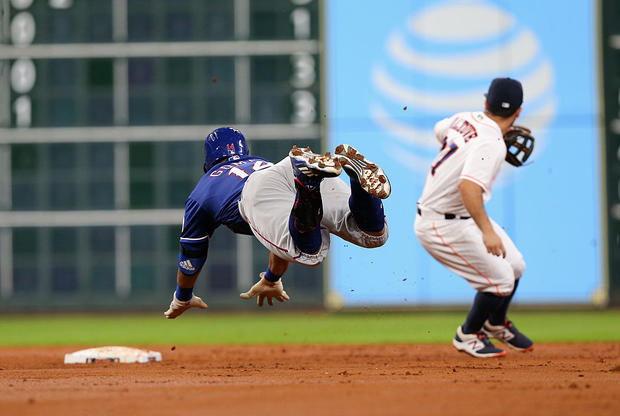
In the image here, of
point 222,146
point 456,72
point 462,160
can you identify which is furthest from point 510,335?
point 456,72

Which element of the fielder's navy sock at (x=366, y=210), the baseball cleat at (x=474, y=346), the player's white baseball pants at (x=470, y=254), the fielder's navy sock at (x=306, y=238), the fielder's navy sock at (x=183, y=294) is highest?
the fielder's navy sock at (x=366, y=210)

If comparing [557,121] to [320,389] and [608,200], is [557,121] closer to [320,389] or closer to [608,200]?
[608,200]

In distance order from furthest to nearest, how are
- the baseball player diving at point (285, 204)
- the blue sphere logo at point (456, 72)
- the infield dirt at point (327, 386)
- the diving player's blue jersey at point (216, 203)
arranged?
the blue sphere logo at point (456, 72), the diving player's blue jersey at point (216, 203), the baseball player diving at point (285, 204), the infield dirt at point (327, 386)

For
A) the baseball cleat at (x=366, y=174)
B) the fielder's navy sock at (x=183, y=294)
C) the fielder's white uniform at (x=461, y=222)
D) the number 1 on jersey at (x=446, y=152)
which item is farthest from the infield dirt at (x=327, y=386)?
the number 1 on jersey at (x=446, y=152)

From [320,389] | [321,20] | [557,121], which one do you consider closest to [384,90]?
[321,20]

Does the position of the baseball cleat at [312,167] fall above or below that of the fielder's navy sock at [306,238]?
above

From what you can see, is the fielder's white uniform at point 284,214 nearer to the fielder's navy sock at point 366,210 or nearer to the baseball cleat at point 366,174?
the fielder's navy sock at point 366,210

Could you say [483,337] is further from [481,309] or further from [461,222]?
[461,222]
